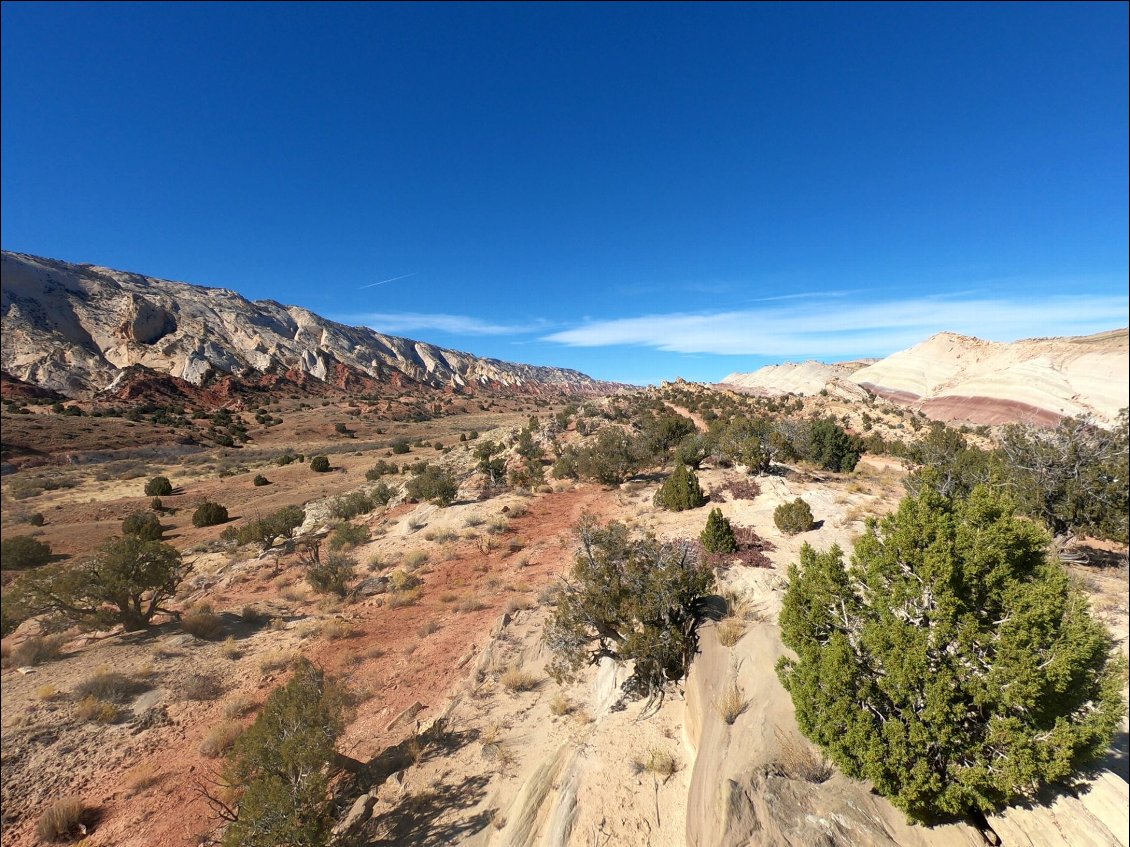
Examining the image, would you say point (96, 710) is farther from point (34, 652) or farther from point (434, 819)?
point (434, 819)

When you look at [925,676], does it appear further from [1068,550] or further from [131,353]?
[1068,550]

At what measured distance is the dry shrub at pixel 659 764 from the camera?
6.24 m

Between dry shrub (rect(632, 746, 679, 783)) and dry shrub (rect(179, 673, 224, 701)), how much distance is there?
7081 millimetres

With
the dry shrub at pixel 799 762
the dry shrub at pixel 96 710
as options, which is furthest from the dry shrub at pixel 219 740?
the dry shrub at pixel 799 762

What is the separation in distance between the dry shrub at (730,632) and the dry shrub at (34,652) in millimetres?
7516

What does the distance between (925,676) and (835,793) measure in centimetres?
157

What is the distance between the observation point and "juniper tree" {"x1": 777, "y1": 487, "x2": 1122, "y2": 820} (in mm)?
3857

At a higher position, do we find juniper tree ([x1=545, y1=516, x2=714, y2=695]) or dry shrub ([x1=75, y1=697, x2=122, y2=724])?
dry shrub ([x1=75, y1=697, x2=122, y2=724])

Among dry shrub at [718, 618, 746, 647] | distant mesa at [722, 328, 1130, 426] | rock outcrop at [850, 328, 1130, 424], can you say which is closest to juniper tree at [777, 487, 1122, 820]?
dry shrub at [718, 618, 746, 647]

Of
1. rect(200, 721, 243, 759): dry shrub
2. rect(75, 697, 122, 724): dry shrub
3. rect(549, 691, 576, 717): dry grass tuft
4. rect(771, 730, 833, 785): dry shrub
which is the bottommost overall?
rect(549, 691, 576, 717): dry grass tuft

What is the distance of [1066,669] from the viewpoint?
12.0 feet

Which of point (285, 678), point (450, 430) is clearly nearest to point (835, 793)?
point (285, 678)

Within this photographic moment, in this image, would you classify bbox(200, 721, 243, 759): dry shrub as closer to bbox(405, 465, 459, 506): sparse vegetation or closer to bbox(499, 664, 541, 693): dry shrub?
bbox(499, 664, 541, 693): dry shrub

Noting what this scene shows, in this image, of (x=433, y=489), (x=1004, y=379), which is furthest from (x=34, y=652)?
(x=1004, y=379)
